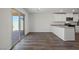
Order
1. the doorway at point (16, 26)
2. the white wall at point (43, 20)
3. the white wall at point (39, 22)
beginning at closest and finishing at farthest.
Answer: the white wall at point (43, 20)
the white wall at point (39, 22)
the doorway at point (16, 26)

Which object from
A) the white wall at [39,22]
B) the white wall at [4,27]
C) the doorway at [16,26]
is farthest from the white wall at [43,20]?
the doorway at [16,26]

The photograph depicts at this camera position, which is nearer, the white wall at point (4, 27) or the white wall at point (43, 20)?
the white wall at point (43, 20)

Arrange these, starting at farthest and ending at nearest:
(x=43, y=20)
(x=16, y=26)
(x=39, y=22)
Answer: (x=16, y=26), (x=39, y=22), (x=43, y=20)

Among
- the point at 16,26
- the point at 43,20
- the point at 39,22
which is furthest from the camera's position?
the point at 16,26

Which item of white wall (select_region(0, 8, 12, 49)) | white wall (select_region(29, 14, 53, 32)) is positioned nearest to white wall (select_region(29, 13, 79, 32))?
white wall (select_region(29, 14, 53, 32))

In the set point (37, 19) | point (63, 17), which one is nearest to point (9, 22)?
point (37, 19)

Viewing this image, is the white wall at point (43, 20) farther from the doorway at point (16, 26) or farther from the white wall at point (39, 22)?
the doorway at point (16, 26)

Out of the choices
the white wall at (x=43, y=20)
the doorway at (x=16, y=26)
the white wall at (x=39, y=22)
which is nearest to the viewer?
the white wall at (x=43, y=20)

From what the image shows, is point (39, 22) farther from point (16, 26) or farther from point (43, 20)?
point (16, 26)

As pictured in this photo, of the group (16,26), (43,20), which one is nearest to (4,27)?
(43,20)

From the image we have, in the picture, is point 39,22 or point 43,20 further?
point 39,22
